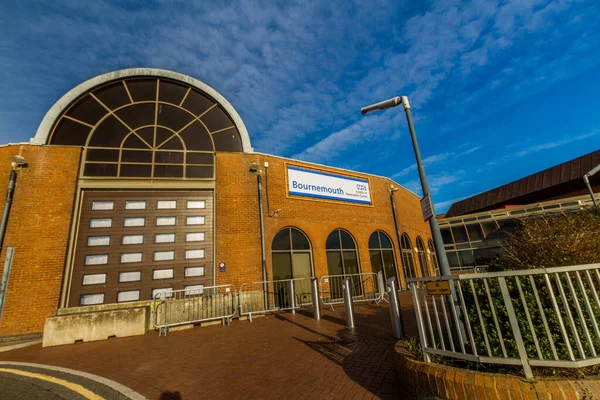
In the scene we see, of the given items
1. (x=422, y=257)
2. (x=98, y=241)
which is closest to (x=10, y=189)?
(x=98, y=241)

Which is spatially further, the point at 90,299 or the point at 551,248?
the point at 90,299

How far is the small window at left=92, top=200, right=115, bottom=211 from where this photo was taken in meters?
10.8

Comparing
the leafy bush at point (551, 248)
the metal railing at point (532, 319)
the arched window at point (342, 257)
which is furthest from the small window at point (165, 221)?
the leafy bush at point (551, 248)

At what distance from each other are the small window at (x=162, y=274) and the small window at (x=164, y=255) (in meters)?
0.47

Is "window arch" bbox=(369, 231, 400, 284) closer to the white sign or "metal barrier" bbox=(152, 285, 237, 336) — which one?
the white sign

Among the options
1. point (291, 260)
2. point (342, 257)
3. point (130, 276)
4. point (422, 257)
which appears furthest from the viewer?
point (422, 257)

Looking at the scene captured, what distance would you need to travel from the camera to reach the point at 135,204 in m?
11.3

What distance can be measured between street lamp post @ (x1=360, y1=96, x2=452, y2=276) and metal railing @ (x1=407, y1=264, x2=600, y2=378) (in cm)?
162

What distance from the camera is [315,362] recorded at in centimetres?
471

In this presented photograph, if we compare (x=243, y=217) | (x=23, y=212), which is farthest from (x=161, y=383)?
(x=23, y=212)

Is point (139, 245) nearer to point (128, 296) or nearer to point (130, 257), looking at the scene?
point (130, 257)

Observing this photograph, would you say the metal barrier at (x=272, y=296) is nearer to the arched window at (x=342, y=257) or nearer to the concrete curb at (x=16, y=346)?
the arched window at (x=342, y=257)

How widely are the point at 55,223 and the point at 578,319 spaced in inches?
546

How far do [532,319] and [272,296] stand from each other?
9698mm
